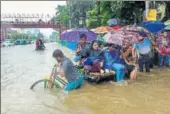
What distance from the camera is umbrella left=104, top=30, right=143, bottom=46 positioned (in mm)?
12969

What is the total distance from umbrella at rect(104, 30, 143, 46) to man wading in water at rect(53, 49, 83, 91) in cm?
314

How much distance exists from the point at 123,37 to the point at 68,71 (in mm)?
4105

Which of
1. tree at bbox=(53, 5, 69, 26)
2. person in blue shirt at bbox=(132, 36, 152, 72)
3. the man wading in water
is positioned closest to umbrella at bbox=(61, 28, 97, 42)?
person in blue shirt at bbox=(132, 36, 152, 72)

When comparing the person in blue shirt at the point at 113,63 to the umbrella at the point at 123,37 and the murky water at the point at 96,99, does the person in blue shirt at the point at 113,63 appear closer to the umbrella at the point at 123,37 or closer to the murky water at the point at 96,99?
the murky water at the point at 96,99

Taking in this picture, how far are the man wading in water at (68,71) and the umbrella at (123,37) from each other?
314 centimetres

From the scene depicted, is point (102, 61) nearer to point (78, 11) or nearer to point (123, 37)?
point (123, 37)

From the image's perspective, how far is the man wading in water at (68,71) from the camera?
9570 millimetres

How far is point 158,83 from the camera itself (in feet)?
37.1

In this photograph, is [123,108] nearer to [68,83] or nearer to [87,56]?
[68,83]

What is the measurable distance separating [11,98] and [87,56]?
2.93 m

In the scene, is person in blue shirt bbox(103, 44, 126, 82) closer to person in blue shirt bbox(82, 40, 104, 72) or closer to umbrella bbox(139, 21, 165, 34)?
person in blue shirt bbox(82, 40, 104, 72)

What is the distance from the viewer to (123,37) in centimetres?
1320

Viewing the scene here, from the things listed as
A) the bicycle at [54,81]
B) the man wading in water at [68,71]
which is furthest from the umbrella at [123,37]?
the bicycle at [54,81]

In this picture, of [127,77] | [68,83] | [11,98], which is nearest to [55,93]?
[68,83]
